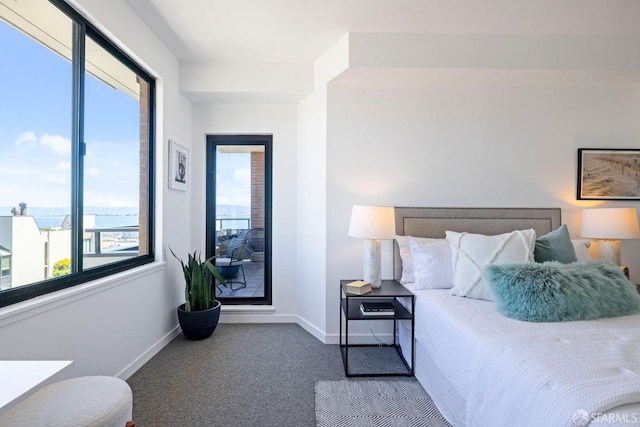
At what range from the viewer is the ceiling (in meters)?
2.10

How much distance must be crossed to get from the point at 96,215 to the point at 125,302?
651 mm

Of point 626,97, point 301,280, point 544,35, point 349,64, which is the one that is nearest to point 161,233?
point 301,280

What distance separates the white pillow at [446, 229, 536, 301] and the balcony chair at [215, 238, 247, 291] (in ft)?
7.36

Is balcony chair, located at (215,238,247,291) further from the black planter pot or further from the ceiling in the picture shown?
the ceiling

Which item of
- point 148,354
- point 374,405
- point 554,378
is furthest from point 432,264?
point 148,354

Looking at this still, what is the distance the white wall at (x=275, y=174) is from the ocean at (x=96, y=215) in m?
0.88

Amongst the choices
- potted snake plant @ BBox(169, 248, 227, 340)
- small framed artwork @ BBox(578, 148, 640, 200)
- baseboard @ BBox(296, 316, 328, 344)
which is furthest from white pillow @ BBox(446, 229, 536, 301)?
potted snake plant @ BBox(169, 248, 227, 340)

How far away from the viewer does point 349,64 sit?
2412 mm

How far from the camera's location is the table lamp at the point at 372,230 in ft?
7.71

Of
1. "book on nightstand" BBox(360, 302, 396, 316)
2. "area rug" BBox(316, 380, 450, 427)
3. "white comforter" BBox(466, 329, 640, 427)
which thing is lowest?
"area rug" BBox(316, 380, 450, 427)

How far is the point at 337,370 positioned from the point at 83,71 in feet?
8.80

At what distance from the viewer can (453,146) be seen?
278 cm

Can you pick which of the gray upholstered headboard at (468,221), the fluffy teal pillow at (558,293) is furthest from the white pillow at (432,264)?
the fluffy teal pillow at (558,293)

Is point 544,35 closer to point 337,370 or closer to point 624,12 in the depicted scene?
point 624,12
